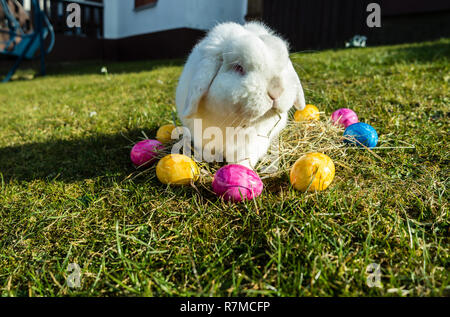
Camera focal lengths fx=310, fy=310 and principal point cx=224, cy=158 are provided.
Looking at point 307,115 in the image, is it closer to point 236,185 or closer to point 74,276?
point 236,185

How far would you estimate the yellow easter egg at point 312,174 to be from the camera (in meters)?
1.47

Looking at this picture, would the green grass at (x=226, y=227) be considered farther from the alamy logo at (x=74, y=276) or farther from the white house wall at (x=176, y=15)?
the white house wall at (x=176, y=15)

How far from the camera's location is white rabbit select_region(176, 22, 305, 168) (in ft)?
4.50

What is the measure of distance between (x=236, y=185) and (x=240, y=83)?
0.46m

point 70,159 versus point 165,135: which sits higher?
point 165,135

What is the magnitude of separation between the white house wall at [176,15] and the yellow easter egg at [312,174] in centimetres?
639

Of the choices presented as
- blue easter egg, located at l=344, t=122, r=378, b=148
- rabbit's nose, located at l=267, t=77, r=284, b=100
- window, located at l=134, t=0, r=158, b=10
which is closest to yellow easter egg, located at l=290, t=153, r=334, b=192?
rabbit's nose, located at l=267, t=77, r=284, b=100

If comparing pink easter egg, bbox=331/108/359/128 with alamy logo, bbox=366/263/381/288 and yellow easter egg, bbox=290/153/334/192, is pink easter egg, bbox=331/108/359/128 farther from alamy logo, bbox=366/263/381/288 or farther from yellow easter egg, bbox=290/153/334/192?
alamy logo, bbox=366/263/381/288

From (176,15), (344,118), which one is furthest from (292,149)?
(176,15)

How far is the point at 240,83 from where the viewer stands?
1.37 meters

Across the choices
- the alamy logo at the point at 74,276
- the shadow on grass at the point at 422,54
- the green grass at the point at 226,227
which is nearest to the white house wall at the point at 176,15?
the shadow on grass at the point at 422,54

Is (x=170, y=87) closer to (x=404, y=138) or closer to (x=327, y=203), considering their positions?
(x=404, y=138)

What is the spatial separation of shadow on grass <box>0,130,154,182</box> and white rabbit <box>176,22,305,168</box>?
27.3 inches
